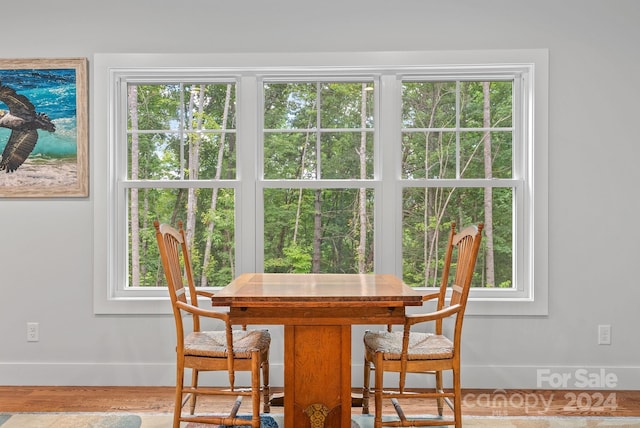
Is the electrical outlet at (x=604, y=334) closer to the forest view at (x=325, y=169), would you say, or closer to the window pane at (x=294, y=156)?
the forest view at (x=325, y=169)

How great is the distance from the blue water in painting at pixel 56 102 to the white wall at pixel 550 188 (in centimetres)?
14

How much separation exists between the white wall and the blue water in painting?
0.14 metres

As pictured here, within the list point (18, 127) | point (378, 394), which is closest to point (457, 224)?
point (378, 394)

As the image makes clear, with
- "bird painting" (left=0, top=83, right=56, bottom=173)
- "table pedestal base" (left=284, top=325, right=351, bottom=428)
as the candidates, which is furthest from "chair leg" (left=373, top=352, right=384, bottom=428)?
"bird painting" (left=0, top=83, right=56, bottom=173)

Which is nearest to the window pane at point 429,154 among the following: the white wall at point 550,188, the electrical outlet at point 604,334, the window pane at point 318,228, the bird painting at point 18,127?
the window pane at point 318,228

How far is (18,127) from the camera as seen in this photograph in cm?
355

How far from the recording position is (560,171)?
3.45 m

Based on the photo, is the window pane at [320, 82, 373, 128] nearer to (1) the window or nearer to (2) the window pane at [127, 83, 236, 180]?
(1) the window

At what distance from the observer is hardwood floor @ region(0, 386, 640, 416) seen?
3.09 meters

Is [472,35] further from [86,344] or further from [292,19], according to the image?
[86,344]

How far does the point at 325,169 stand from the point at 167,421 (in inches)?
70.0

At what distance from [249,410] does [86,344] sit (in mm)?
1225

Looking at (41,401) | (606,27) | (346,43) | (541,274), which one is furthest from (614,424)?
(41,401)

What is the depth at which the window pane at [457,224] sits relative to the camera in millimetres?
3590
